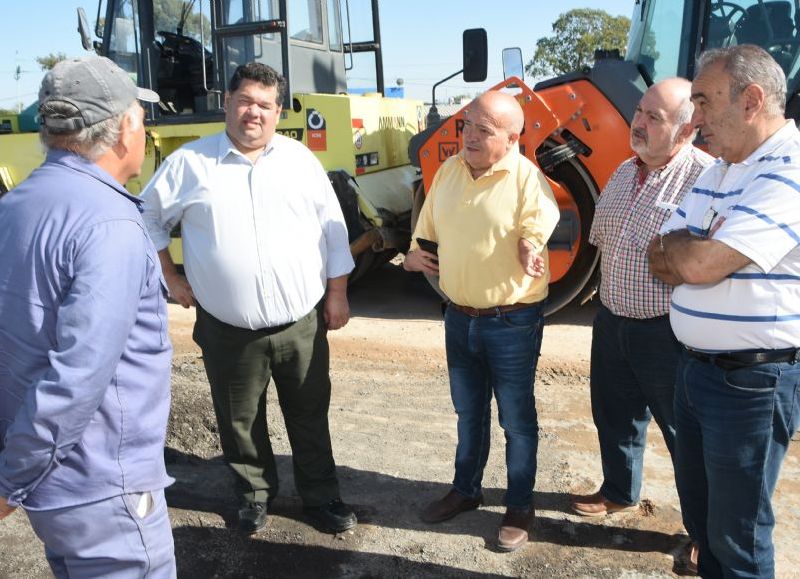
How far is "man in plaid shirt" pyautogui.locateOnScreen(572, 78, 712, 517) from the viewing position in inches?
106

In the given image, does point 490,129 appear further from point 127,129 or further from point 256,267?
point 127,129

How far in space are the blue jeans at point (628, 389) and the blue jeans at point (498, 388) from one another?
0.30 m

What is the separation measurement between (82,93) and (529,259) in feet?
5.32

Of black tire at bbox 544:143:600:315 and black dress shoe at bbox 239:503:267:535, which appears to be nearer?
black dress shoe at bbox 239:503:267:535

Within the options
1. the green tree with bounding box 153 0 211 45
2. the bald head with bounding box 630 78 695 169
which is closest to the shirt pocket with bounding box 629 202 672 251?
the bald head with bounding box 630 78 695 169

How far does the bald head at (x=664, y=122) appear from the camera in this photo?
266 centimetres

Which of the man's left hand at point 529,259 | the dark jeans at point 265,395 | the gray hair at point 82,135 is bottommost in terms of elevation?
the dark jeans at point 265,395

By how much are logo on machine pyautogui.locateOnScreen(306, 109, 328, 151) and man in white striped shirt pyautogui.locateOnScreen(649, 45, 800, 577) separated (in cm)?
433

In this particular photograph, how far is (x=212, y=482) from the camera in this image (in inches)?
141

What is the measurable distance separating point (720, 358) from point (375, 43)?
245 inches

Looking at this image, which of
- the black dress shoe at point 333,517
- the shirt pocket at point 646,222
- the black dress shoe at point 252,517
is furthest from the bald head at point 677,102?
the black dress shoe at point 252,517

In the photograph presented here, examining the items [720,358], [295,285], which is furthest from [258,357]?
[720,358]

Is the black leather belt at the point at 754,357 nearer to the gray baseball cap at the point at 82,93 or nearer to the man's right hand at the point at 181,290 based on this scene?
the gray baseball cap at the point at 82,93

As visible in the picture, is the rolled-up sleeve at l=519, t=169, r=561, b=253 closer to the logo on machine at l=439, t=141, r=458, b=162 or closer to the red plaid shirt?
the red plaid shirt
